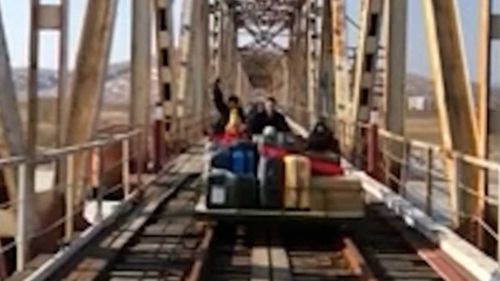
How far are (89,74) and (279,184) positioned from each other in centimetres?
244

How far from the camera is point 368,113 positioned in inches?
810

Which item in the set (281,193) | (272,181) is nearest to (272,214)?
(281,193)

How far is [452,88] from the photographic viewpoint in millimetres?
11406

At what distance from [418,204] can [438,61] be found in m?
4.10

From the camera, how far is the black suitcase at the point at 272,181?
11.8 meters

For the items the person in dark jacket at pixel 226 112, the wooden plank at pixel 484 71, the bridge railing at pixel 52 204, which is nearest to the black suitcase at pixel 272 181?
the bridge railing at pixel 52 204

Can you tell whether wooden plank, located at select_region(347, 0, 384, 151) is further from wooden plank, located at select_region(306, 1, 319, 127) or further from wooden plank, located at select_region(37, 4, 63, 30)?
wooden plank, located at select_region(306, 1, 319, 127)

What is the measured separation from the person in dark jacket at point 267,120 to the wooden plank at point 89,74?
8.54 ft

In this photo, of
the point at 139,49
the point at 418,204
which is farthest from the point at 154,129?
the point at 418,204

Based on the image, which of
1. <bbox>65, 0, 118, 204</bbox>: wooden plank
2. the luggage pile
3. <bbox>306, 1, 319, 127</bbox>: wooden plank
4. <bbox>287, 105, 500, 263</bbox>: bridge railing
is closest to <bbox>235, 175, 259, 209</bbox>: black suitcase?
the luggage pile

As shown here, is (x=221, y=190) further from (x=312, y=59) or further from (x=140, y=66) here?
(x=312, y=59)

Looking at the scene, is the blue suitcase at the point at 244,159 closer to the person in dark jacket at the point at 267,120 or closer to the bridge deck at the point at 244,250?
the bridge deck at the point at 244,250

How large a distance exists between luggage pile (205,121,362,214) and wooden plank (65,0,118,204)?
1.41 m

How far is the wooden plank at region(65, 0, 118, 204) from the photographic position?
11781 millimetres
